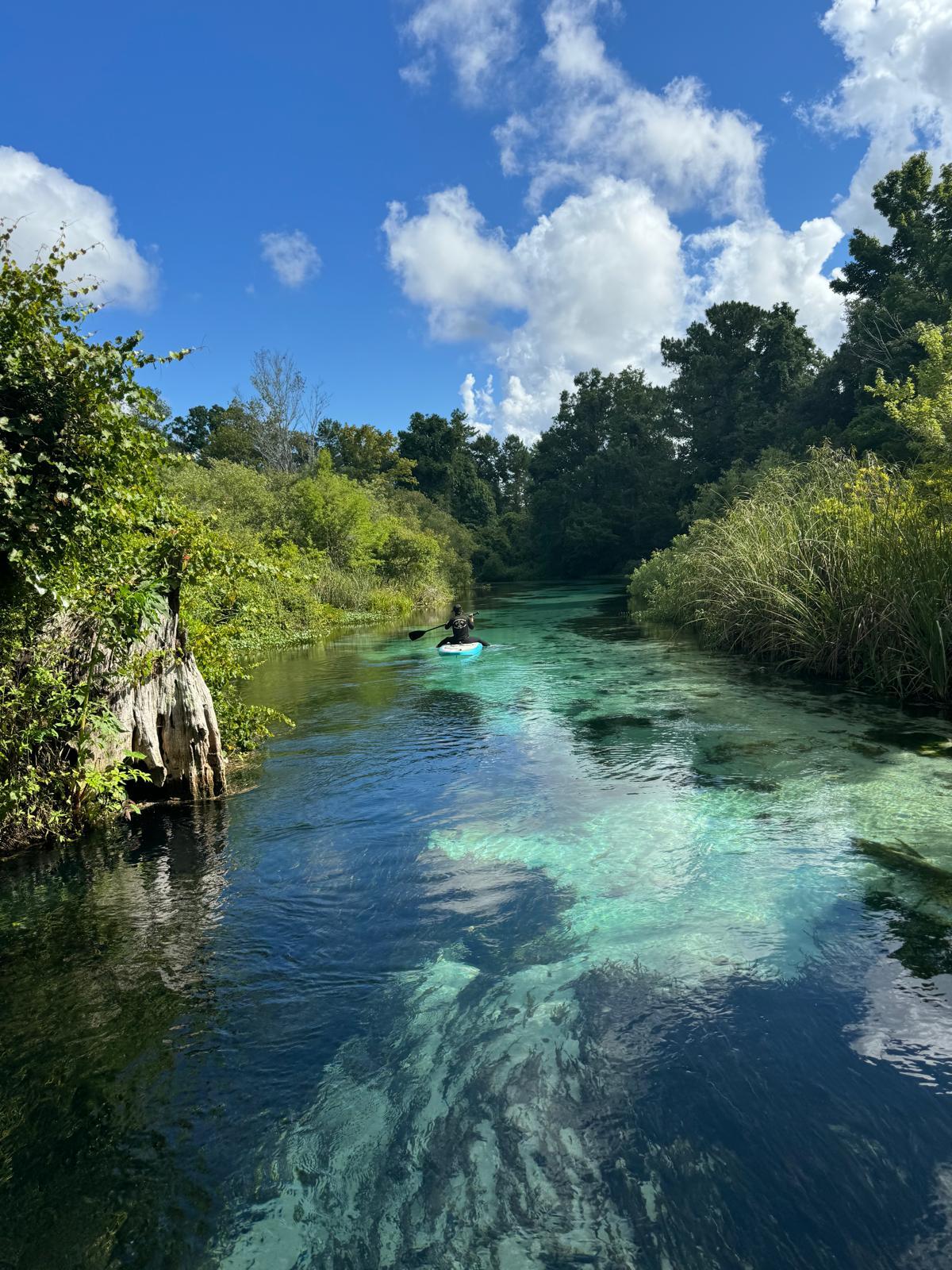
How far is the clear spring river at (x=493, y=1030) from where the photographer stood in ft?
9.30

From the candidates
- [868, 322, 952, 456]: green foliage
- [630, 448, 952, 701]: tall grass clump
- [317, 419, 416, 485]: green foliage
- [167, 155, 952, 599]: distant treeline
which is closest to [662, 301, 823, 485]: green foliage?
[167, 155, 952, 599]: distant treeline

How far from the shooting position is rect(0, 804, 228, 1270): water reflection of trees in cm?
287

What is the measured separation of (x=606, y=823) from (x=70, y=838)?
4.79m

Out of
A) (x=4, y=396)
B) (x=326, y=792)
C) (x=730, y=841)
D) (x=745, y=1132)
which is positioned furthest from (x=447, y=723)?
(x=745, y=1132)

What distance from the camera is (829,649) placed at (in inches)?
523

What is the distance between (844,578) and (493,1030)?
36.8 feet

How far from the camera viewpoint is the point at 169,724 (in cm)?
727

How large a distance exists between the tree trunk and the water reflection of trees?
3.14ft

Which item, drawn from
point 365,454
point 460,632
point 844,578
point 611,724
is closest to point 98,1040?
point 611,724

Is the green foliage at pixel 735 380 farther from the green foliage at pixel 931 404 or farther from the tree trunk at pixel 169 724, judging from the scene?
the tree trunk at pixel 169 724

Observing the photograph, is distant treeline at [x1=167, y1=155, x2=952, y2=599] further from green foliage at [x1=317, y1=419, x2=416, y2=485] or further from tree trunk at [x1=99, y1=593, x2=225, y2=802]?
tree trunk at [x1=99, y1=593, x2=225, y2=802]

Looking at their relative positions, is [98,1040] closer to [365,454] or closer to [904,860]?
[904,860]

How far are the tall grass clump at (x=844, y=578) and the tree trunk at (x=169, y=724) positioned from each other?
9.95m

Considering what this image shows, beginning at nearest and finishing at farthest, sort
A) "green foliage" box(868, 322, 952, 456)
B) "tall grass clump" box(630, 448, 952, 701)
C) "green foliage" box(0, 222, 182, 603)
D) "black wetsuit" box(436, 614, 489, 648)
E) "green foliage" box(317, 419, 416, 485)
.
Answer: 1. "green foliage" box(0, 222, 182, 603)
2. "tall grass clump" box(630, 448, 952, 701)
3. "green foliage" box(868, 322, 952, 456)
4. "black wetsuit" box(436, 614, 489, 648)
5. "green foliage" box(317, 419, 416, 485)
